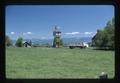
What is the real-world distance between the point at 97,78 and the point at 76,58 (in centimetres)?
30

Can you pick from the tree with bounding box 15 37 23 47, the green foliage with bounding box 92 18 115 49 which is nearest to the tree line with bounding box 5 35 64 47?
the tree with bounding box 15 37 23 47

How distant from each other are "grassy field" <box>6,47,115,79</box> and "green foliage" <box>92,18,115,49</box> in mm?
81

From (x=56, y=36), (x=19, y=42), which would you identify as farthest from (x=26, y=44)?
(x=56, y=36)

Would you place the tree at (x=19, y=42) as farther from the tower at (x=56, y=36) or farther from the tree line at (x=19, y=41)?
the tower at (x=56, y=36)

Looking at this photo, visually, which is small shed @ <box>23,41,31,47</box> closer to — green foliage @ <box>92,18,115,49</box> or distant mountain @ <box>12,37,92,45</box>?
distant mountain @ <box>12,37,92,45</box>

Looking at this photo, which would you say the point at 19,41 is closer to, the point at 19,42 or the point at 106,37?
the point at 19,42

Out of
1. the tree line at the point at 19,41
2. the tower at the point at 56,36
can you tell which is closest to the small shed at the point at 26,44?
the tree line at the point at 19,41

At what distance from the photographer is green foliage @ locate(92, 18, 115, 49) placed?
2.74 metres

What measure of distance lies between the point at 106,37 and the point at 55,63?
0.57 metres

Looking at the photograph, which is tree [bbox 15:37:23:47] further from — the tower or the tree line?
the tower

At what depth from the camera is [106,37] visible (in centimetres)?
272

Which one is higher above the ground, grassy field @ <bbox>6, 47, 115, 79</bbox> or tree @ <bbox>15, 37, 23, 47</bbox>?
tree @ <bbox>15, 37, 23, 47</bbox>

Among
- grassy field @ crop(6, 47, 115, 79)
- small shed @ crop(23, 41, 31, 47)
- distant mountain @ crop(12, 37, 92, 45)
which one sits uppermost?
distant mountain @ crop(12, 37, 92, 45)
